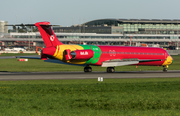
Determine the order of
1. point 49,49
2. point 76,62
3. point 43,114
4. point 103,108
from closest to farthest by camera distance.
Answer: point 43,114 → point 103,108 → point 49,49 → point 76,62

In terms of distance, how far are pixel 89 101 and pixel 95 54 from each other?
21.6 meters

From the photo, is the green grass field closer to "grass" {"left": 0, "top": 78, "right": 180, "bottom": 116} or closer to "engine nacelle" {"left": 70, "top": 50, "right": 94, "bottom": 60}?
"grass" {"left": 0, "top": 78, "right": 180, "bottom": 116}

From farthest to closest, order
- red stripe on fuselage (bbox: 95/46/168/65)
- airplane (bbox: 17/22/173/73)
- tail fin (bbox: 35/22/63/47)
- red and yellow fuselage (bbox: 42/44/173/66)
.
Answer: red stripe on fuselage (bbox: 95/46/168/65) → red and yellow fuselage (bbox: 42/44/173/66) → airplane (bbox: 17/22/173/73) → tail fin (bbox: 35/22/63/47)

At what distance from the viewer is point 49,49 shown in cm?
3506

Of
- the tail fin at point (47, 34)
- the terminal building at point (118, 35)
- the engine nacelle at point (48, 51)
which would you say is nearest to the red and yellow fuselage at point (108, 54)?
the engine nacelle at point (48, 51)

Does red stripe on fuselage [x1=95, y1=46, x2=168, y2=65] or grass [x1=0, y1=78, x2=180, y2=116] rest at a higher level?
red stripe on fuselage [x1=95, y1=46, x2=168, y2=65]

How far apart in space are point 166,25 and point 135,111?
191567mm

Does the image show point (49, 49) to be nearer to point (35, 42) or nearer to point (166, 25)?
point (35, 42)

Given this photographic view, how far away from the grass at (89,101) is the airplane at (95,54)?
1352 centimetres

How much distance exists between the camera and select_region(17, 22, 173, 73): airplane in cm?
3588

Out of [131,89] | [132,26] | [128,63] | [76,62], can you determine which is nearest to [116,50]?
[128,63]

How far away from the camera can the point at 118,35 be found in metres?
181

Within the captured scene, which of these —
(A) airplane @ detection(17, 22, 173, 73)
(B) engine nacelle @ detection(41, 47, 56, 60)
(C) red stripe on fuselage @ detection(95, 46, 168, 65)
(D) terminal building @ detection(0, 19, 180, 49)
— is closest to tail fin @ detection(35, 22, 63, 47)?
(A) airplane @ detection(17, 22, 173, 73)

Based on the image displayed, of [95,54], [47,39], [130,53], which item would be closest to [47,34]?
[47,39]
